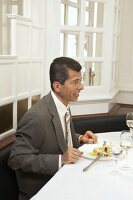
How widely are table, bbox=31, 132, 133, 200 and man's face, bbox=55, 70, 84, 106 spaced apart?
41 centimetres

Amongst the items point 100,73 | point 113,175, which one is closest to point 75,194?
point 113,175

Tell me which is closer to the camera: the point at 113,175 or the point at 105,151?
the point at 113,175

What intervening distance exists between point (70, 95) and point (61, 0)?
4.32ft

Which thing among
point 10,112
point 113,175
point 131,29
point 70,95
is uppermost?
point 131,29

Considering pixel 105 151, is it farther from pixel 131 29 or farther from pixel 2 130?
pixel 131 29

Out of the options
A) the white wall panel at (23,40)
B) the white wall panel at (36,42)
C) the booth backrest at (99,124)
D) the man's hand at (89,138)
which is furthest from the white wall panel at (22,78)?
the man's hand at (89,138)

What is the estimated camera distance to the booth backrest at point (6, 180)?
151 cm

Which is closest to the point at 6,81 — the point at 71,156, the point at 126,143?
the point at 71,156

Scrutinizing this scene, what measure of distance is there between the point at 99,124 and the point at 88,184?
1344 mm

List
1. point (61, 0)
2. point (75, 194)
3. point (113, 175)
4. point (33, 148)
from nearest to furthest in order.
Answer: point (75, 194) → point (113, 175) → point (33, 148) → point (61, 0)

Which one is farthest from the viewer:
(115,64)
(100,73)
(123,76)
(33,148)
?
(123,76)

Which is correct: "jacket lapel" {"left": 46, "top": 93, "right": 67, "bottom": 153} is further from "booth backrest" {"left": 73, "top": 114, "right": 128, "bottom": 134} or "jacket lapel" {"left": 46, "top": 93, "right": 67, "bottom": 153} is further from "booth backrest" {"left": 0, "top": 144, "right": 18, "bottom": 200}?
"booth backrest" {"left": 73, "top": 114, "right": 128, "bottom": 134}

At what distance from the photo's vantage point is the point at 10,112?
7.05 feet

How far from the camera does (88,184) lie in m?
1.29
